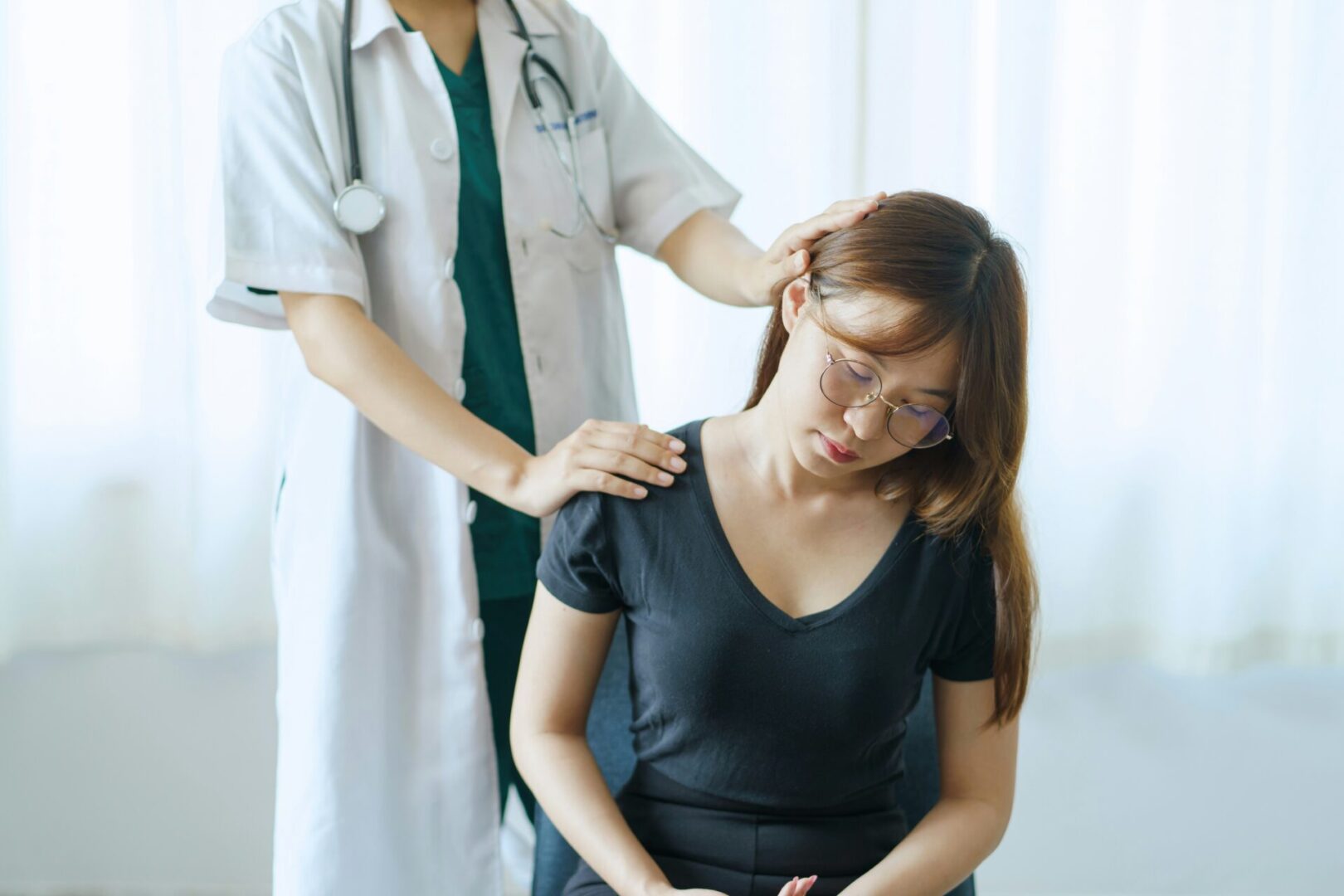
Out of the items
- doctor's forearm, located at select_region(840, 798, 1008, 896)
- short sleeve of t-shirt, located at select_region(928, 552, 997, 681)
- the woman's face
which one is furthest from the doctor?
doctor's forearm, located at select_region(840, 798, 1008, 896)

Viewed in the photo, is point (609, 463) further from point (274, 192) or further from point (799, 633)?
point (274, 192)

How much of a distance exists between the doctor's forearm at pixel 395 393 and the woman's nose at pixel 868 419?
1.28ft

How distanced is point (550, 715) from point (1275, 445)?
1.51m

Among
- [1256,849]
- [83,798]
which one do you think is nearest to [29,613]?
[83,798]

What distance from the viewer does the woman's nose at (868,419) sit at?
3.76ft

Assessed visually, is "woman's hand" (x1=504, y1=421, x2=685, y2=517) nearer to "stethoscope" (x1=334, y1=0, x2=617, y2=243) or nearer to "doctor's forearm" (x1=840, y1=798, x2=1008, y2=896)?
"stethoscope" (x1=334, y1=0, x2=617, y2=243)

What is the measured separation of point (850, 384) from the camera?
3.76 feet

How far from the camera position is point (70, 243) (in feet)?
6.74

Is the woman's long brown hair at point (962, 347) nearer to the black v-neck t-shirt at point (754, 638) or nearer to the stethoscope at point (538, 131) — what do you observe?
the black v-neck t-shirt at point (754, 638)

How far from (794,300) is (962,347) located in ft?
Answer: 0.61

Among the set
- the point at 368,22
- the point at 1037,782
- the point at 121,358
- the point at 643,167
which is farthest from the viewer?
the point at 1037,782

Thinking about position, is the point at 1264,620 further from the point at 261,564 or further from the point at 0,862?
the point at 0,862

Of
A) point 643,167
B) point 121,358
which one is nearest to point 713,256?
point 643,167

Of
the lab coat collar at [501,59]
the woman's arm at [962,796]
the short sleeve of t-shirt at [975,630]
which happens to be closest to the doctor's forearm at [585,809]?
the woman's arm at [962,796]
